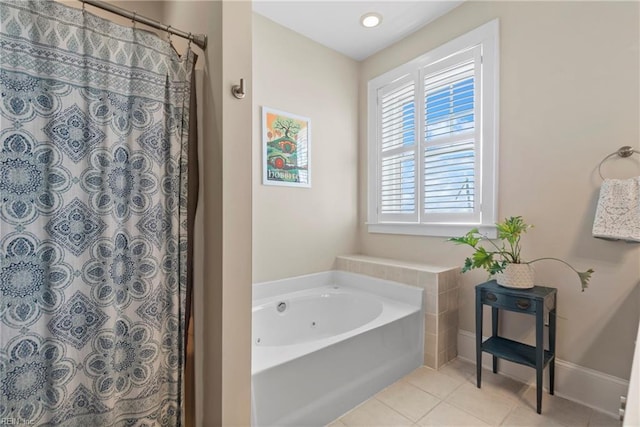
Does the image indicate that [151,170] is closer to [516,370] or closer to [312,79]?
[312,79]

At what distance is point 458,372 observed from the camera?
2.12m

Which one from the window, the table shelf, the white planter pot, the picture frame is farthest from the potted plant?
the picture frame

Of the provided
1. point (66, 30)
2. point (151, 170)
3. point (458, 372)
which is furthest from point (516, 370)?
point (66, 30)

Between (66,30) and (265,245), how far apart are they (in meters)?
1.73

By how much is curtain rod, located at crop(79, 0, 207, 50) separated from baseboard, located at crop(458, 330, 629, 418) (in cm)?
268

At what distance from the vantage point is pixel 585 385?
5.77 ft

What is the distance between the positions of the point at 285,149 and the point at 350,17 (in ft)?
3.86

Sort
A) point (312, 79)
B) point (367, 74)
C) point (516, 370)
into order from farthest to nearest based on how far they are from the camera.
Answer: point (367, 74), point (312, 79), point (516, 370)

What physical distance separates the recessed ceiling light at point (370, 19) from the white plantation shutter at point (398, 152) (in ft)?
1.74

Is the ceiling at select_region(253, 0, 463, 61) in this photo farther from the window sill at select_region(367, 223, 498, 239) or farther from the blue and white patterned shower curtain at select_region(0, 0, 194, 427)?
the window sill at select_region(367, 223, 498, 239)

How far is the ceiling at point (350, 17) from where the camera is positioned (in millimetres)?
2281

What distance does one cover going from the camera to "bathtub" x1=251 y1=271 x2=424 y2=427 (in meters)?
1.45

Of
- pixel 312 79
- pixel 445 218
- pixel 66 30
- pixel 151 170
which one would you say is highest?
pixel 312 79

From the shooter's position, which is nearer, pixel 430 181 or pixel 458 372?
pixel 458 372
